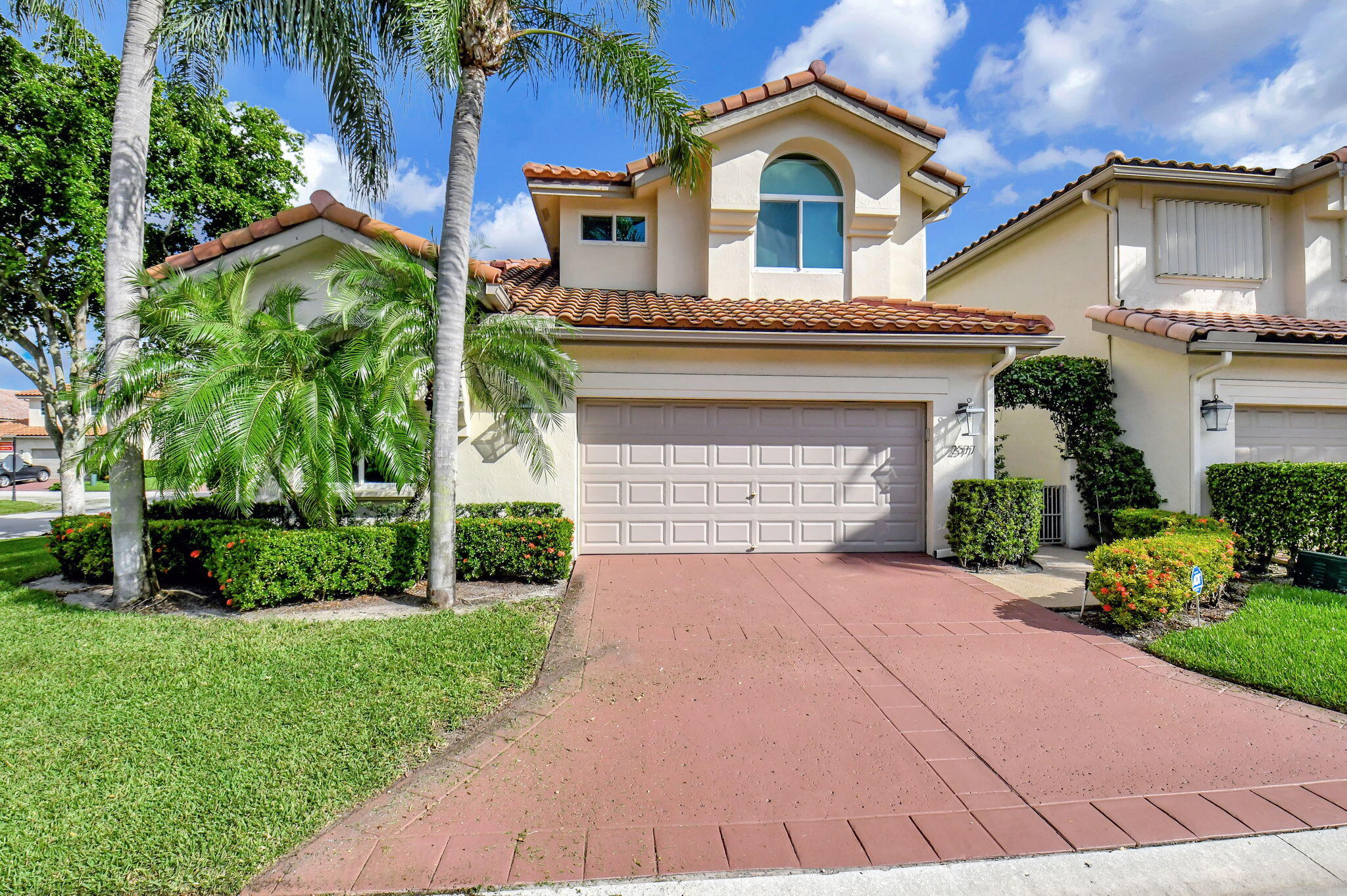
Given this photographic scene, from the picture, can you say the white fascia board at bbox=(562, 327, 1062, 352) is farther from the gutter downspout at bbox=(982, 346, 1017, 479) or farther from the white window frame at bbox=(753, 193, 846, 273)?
the white window frame at bbox=(753, 193, 846, 273)

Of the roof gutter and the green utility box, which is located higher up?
the roof gutter

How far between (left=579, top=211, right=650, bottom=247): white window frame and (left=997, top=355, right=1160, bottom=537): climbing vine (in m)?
6.87

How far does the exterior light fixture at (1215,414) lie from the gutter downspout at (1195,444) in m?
0.08

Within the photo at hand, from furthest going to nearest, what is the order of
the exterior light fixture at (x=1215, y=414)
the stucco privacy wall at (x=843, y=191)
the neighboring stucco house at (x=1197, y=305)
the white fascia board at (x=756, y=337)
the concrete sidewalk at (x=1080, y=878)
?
the stucco privacy wall at (x=843, y=191) → the neighboring stucco house at (x=1197, y=305) → the exterior light fixture at (x=1215, y=414) → the white fascia board at (x=756, y=337) → the concrete sidewalk at (x=1080, y=878)

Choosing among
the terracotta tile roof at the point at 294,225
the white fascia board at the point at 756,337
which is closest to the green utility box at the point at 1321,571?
the white fascia board at the point at 756,337

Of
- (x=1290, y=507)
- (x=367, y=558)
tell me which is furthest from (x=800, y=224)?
(x=367, y=558)

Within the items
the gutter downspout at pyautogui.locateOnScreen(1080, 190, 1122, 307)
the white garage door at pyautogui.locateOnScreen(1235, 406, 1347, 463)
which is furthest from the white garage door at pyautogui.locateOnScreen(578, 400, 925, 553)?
the white garage door at pyautogui.locateOnScreen(1235, 406, 1347, 463)

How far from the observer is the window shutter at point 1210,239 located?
11.3m

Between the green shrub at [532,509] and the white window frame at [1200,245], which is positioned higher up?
the white window frame at [1200,245]

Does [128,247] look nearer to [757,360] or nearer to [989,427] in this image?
[757,360]

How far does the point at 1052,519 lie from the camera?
1060cm

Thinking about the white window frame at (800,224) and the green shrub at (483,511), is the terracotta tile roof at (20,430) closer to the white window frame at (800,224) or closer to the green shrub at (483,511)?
the green shrub at (483,511)

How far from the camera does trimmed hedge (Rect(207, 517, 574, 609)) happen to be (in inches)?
257

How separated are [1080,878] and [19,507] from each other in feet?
107
